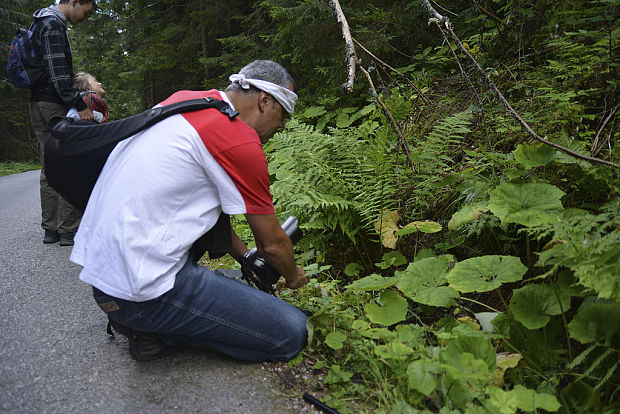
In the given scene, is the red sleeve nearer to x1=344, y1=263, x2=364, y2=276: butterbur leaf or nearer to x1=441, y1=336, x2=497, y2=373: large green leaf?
x1=441, y1=336, x2=497, y2=373: large green leaf

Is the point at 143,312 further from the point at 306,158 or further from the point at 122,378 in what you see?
the point at 306,158

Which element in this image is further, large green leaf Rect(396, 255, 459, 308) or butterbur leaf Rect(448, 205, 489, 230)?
butterbur leaf Rect(448, 205, 489, 230)

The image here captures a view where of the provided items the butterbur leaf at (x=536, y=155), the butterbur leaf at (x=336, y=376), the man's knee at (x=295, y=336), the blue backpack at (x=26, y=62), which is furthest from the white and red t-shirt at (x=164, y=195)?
the blue backpack at (x=26, y=62)

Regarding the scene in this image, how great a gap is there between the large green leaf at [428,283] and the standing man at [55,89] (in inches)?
136

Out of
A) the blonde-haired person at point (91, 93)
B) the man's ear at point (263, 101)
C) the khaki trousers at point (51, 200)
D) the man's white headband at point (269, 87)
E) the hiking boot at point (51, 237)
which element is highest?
the man's white headband at point (269, 87)

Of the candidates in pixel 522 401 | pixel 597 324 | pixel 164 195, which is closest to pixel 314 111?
pixel 164 195

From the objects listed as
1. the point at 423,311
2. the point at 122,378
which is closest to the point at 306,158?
the point at 423,311

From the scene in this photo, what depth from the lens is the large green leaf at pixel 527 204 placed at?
6.94 feet

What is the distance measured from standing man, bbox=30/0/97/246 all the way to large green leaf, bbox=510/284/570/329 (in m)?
4.00

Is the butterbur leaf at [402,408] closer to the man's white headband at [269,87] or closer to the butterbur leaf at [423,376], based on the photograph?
the butterbur leaf at [423,376]

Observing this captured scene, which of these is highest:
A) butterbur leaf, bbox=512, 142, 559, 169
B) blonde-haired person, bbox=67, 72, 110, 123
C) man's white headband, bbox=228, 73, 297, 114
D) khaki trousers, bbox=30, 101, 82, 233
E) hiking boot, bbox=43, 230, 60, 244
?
man's white headband, bbox=228, 73, 297, 114

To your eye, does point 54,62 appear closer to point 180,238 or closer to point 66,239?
point 66,239

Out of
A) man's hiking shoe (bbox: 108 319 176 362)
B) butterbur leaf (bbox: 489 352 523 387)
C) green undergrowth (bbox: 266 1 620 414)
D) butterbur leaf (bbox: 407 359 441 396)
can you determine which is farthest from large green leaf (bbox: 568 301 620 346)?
man's hiking shoe (bbox: 108 319 176 362)

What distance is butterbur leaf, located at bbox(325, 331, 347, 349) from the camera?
2.08 meters
